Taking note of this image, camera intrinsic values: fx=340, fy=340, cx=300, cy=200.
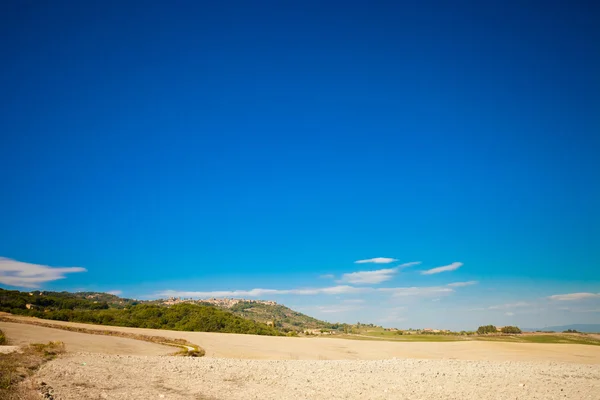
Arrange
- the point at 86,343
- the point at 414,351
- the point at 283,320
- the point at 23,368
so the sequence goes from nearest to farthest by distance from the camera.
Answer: the point at 23,368 < the point at 86,343 < the point at 414,351 < the point at 283,320

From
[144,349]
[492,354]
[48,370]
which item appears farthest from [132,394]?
[492,354]

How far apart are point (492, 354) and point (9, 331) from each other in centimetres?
4259

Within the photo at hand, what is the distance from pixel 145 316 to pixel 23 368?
2007 inches

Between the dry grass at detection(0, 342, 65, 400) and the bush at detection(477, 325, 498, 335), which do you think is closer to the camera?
the dry grass at detection(0, 342, 65, 400)

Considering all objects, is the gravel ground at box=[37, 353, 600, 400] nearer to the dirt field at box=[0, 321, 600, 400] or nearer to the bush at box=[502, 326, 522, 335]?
the dirt field at box=[0, 321, 600, 400]

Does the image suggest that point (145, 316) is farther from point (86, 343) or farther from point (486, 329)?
point (486, 329)

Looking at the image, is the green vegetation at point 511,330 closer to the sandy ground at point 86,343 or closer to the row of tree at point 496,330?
the row of tree at point 496,330

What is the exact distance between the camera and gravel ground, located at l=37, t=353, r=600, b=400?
12609 mm

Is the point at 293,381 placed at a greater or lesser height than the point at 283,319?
greater

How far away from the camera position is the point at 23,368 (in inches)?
543

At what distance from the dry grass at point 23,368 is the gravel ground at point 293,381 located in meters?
0.61

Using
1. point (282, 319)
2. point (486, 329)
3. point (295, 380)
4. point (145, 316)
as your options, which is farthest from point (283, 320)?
point (295, 380)

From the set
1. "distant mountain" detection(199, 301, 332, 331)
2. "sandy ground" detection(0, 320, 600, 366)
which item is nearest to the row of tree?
"sandy ground" detection(0, 320, 600, 366)

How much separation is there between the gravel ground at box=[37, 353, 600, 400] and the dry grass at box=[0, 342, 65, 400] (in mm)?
609
